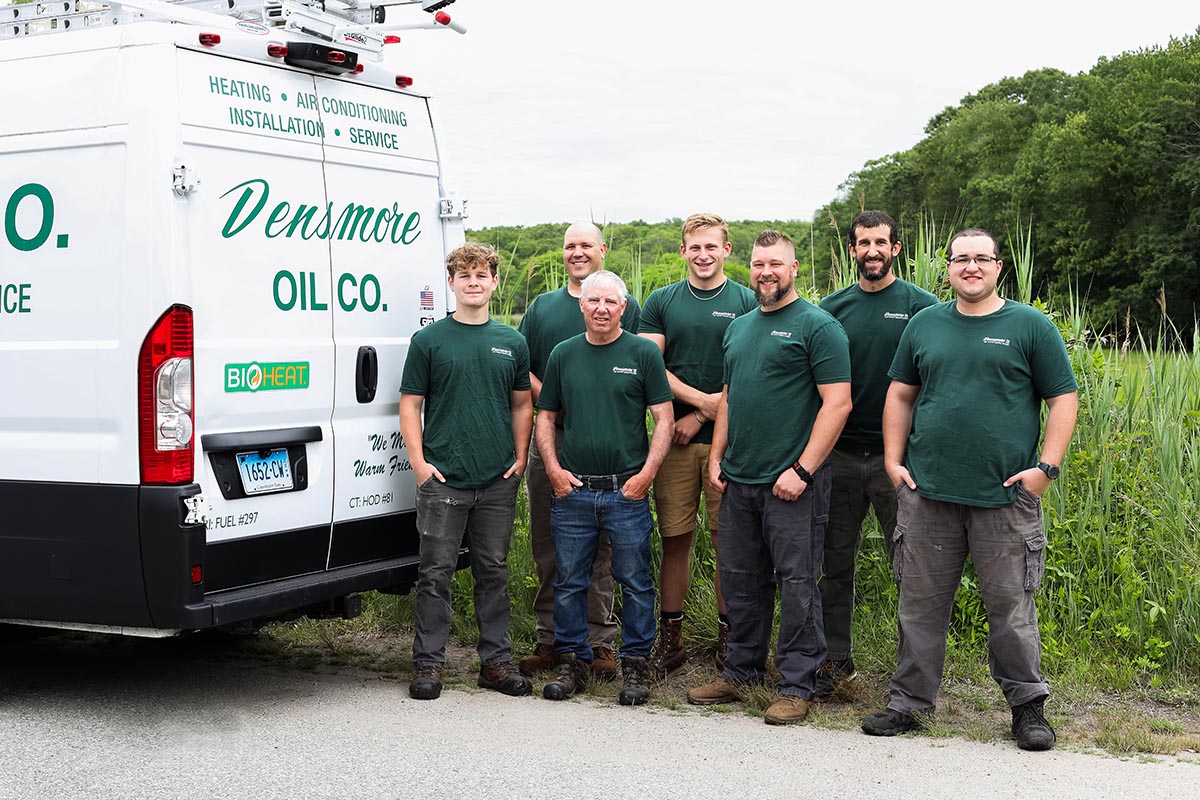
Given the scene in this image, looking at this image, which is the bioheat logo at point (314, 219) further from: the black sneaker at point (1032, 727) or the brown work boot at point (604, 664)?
the black sneaker at point (1032, 727)

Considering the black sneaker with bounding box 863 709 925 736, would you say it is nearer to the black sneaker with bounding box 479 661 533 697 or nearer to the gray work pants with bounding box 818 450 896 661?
the gray work pants with bounding box 818 450 896 661

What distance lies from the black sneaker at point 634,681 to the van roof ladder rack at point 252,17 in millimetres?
2998

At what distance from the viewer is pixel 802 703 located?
18.3ft

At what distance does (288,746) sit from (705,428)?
92.7 inches

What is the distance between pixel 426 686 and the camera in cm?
591

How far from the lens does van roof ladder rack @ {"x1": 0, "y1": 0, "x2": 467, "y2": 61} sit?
552 centimetres

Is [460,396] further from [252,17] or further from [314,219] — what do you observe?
[252,17]

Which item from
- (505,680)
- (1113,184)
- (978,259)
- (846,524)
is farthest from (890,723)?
(1113,184)

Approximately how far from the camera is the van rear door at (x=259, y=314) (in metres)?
5.25

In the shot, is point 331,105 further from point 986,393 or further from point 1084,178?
point 1084,178

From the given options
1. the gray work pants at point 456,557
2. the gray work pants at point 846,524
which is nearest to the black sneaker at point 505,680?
the gray work pants at point 456,557

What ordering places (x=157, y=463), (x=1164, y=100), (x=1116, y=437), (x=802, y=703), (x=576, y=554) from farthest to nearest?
(x=1164, y=100) → (x=1116, y=437) → (x=576, y=554) → (x=802, y=703) → (x=157, y=463)

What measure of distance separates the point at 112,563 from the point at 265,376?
92 centimetres

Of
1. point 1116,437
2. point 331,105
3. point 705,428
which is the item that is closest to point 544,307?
point 705,428
